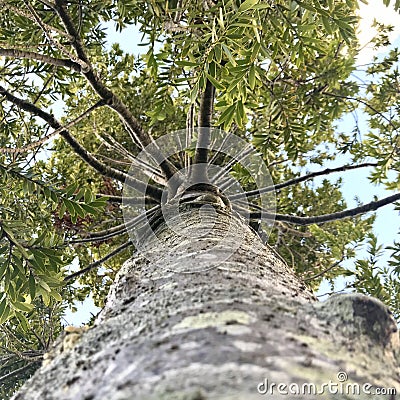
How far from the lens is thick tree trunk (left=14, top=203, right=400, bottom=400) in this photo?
2.14ft

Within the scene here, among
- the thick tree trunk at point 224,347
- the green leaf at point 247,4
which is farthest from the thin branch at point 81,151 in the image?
the thick tree trunk at point 224,347

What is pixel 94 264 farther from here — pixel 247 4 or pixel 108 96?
pixel 247 4

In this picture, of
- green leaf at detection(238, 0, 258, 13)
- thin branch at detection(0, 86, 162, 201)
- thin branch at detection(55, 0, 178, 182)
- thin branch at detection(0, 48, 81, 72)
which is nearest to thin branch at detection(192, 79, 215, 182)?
thin branch at detection(55, 0, 178, 182)

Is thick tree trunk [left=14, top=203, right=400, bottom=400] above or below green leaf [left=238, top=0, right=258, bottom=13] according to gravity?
below

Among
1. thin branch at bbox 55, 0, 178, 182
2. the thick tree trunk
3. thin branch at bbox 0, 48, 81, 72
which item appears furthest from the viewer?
thin branch at bbox 55, 0, 178, 182

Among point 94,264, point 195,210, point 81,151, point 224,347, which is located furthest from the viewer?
point 94,264

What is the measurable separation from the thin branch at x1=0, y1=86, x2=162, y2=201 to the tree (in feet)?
0.05

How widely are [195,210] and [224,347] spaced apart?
155cm

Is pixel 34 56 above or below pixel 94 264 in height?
above

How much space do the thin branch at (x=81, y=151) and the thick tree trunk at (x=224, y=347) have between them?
2.02 metres

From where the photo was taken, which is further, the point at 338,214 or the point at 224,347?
the point at 338,214

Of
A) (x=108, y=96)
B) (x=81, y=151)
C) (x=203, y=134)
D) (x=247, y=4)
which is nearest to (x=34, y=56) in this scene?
(x=108, y=96)

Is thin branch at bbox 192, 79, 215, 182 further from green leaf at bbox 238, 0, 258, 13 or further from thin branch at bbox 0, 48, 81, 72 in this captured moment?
green leaf at bbox 238, 0, 258, 13

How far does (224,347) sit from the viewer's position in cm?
72
